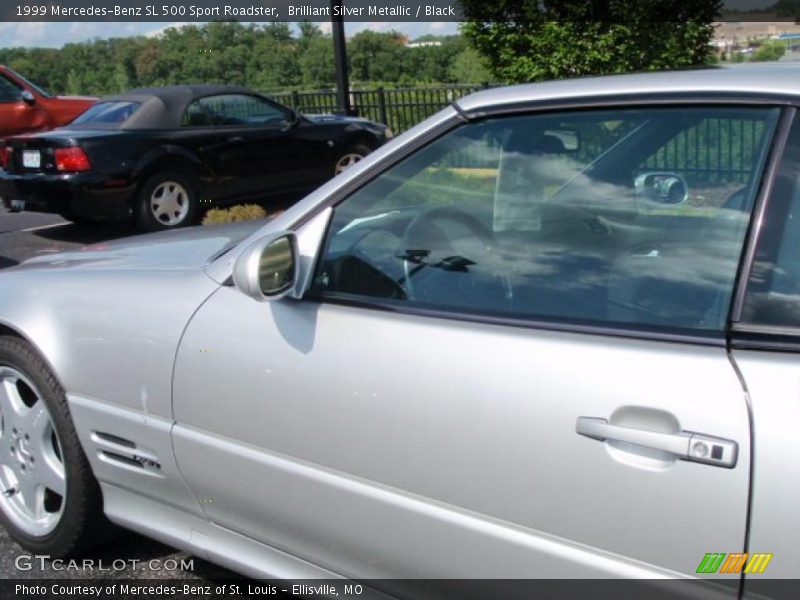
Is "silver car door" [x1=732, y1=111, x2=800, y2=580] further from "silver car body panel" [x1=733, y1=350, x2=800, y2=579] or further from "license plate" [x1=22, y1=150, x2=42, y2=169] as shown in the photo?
"license plate" [x1=22, y1=150, x2=42, y2=169]

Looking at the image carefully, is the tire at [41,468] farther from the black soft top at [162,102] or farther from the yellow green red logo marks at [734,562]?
the black soft top at [162,102]

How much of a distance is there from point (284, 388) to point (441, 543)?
1.90ft

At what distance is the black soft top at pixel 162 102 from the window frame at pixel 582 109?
712 cm

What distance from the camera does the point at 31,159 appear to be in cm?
880

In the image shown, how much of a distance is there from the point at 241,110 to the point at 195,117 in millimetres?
615

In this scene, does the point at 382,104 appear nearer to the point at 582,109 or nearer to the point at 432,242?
the point at 432,242

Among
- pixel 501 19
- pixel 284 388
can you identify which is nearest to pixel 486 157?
pixel 284 388

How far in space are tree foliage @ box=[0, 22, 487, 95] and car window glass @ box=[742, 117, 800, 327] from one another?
8.76 metres

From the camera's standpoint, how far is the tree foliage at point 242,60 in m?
12.6

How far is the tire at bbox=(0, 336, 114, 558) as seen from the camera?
3012mm

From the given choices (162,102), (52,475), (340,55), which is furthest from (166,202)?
(52,475)

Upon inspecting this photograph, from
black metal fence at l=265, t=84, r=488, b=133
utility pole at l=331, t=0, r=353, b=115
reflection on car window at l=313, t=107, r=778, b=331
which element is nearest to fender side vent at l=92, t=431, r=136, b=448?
reflection on car window at l=313, t=107, r=778, b=331

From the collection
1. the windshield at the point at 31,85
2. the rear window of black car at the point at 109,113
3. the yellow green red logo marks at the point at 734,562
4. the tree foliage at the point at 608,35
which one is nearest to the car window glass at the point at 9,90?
the windshield at the point at 31,85

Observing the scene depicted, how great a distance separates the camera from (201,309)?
103 inches
